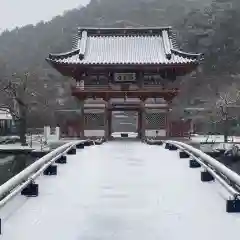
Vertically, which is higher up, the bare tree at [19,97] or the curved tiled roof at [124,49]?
the curved tiled roof at [124,49]

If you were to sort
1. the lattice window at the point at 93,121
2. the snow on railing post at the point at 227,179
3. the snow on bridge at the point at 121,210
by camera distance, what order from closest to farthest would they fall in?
the snow on bridge at the point at 121,210, the snow on railing post at the point at 227,179, the lattice window at the point at 93,121

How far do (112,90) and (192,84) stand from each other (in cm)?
4757

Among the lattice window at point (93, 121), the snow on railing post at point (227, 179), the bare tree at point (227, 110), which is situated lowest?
the snow on railing post at point (227, 179)

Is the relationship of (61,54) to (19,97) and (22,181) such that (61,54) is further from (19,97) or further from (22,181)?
(22,181)

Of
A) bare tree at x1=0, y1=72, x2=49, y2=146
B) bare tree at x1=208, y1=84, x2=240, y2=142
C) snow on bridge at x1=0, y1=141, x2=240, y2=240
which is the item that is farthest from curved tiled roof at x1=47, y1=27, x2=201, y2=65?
snow on bridge at x1=0, y1=141, x2=240, y2=240

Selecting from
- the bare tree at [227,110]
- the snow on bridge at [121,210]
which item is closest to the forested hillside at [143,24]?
the bare tree at [227,110]

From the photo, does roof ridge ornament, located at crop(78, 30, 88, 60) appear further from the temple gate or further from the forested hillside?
the forested hillside

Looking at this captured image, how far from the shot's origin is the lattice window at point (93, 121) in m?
32.6

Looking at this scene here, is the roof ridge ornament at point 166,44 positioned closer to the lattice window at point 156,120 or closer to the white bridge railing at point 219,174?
the lattice window at point 156,120

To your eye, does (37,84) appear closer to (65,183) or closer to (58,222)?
(65,183)

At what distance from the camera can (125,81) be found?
32.7m

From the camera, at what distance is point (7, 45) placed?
106438mm

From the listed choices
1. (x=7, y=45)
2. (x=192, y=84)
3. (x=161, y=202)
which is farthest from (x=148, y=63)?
(x=7, y=45)

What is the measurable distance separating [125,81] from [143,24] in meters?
78.5
